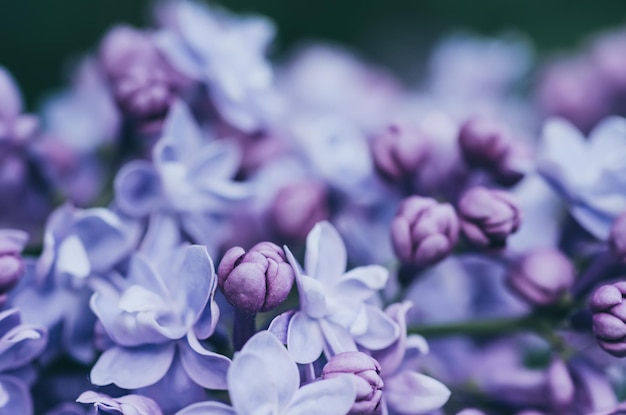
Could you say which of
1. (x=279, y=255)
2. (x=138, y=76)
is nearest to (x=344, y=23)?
(x=138, y=76)

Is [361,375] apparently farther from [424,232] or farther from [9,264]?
[9,264]

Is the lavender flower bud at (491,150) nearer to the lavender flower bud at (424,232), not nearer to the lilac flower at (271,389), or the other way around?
the lavender flower bud at (424,232)

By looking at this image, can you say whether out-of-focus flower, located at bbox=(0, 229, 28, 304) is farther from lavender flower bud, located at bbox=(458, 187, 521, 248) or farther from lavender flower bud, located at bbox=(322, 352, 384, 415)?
lavender flower bud, located at bbox=(458, 187, 521, 248)

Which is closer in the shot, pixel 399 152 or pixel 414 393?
pixel 414 393

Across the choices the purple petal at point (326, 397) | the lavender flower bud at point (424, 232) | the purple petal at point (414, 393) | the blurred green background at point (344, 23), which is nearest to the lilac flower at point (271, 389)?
the purple petal at point (326, 397)

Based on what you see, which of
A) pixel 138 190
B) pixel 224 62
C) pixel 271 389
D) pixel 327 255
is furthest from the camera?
pixel 224 62

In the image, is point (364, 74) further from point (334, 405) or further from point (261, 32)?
point (334, 405)
